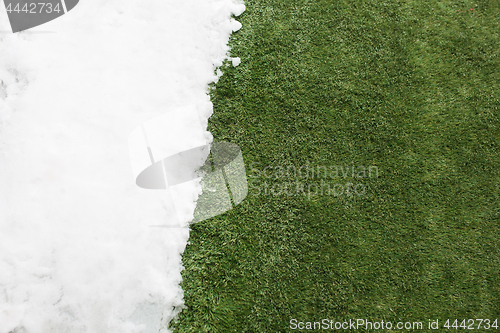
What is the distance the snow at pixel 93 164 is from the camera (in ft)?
7.08

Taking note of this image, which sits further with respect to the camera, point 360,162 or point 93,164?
point 360,162

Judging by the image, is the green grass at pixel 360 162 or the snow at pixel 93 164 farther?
the green grass at pixel 360 162

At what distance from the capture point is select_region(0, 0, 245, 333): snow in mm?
2158

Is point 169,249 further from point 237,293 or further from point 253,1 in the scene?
point 253,1

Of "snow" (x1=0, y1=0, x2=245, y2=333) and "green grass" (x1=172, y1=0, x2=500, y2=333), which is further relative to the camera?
"green grass" (x1=172, y1=0, x2=500, y2=333)

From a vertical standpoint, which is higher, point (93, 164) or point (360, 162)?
point (93, 164)

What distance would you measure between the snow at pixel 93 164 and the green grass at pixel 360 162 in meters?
0.31

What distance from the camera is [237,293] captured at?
236cm

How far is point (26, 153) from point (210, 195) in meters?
1.60

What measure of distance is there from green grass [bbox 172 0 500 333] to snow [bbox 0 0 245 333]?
31cm

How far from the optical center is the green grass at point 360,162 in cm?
239

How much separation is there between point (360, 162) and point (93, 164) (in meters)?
2.52

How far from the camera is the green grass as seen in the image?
7.85 feet

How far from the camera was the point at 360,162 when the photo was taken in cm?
271
